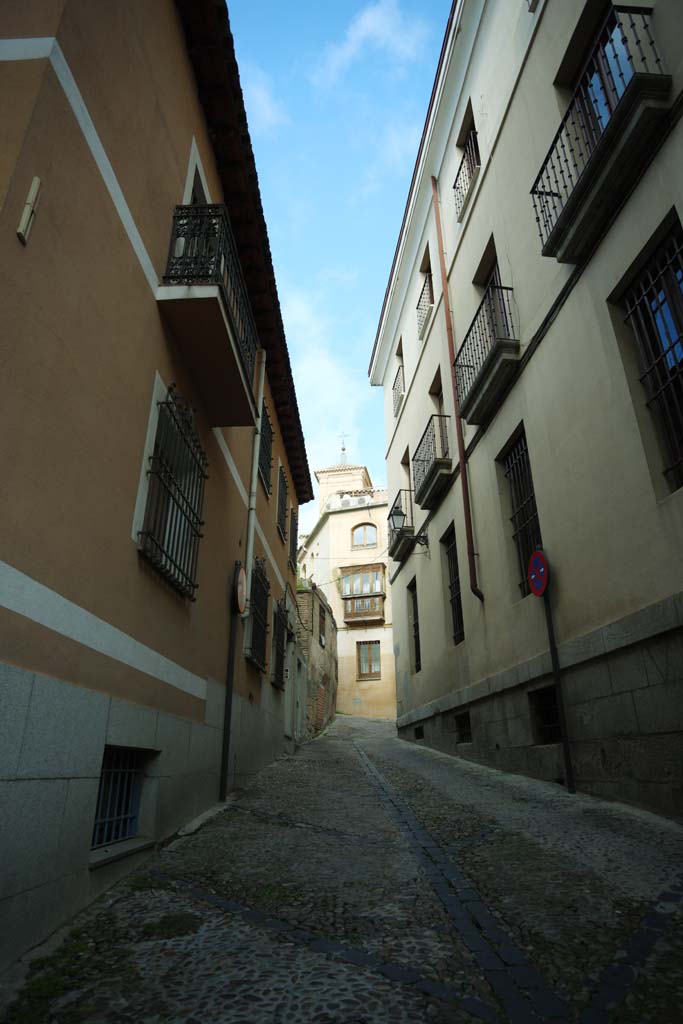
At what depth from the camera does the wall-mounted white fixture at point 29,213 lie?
9.72 feet

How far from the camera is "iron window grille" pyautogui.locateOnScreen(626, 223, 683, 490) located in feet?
16.8

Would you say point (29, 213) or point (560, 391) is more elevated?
point (560, 391)

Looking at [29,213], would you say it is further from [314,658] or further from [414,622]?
[314,658]

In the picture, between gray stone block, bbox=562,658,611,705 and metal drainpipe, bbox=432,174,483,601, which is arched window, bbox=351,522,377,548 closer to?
metal drainpipe, bbox=432,174,483,601

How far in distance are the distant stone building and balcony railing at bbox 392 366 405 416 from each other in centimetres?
636

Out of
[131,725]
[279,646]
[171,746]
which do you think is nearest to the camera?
[131,725]

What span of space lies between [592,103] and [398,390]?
9488mm

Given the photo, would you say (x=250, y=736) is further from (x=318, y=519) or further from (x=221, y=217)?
(x=318, y=519)

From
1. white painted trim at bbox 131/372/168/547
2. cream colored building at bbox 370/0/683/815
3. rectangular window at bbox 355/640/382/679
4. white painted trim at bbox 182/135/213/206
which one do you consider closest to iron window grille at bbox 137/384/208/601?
white painted trim at bbox 131/372/168/547

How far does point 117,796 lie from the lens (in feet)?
13.8

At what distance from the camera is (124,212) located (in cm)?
441

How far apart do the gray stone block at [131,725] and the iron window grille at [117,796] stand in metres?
0.11

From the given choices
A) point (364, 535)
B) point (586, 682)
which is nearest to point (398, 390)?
point (586, 682)

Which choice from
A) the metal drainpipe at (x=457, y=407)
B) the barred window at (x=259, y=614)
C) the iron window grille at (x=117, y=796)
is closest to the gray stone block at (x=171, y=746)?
the iron window grille at (x=117, y=796)
